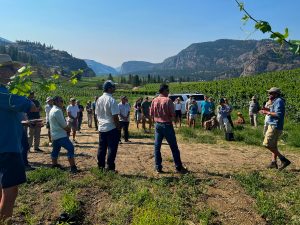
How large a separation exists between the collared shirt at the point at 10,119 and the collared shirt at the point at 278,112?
5575mm

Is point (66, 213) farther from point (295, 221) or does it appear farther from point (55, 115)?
point (295, 221)

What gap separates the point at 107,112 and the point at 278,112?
3.71 meters

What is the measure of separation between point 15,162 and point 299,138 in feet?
33.3

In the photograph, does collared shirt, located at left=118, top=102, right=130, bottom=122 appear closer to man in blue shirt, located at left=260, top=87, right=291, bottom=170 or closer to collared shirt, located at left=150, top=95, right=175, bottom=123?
collared shirt, located at left=150, top=95, right=175, bottom=123

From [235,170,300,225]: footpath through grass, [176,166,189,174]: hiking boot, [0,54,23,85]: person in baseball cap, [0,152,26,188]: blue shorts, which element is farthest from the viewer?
[176,166,189,174]: hiking boot

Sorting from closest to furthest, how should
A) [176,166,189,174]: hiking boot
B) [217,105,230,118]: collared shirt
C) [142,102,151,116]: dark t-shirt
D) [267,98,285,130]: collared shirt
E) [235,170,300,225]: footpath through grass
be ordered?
[235,170,300,225]: footpath through grass → [176,166,189,174]: hiking boot → [267,98,285,130]: collared shirt → [217,105,230,118]: collared shirt → [142,102,151,116]: dark t-shirt

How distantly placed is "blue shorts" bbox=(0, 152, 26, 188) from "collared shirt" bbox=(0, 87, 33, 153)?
0.07 m

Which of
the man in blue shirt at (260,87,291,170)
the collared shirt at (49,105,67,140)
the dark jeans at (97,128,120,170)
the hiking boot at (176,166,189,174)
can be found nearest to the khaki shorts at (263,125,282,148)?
the man in blue shirt at (260,87,291,170)

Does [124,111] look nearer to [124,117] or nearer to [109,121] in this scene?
[124,117]

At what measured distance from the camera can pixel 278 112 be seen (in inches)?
308

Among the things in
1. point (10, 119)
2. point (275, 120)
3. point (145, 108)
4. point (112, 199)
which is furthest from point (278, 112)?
point (145, 108)

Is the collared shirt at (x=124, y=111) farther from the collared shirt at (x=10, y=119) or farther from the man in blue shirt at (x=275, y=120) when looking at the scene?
the collared shirt at (x=10, y=119)

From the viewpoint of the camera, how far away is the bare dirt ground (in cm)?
582

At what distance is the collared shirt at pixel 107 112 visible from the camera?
287 inches
